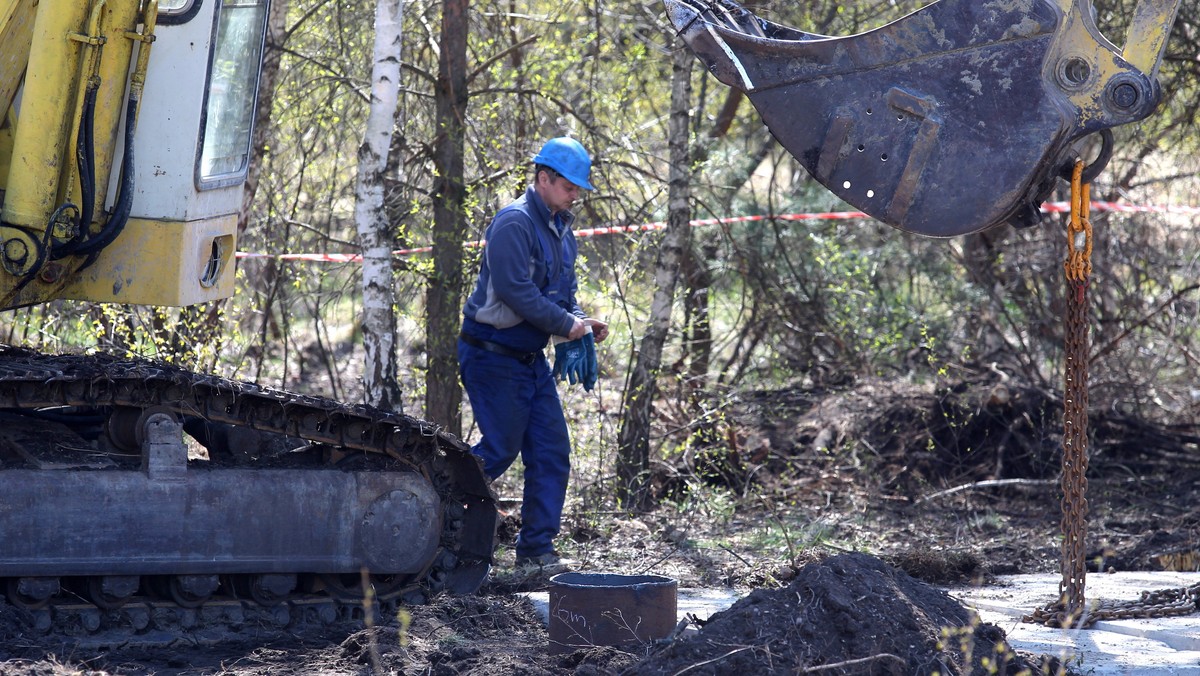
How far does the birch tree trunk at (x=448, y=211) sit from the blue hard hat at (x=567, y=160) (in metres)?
1.63

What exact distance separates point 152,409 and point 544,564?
6.97 feet

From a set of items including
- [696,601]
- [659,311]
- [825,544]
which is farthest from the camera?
[659,311]

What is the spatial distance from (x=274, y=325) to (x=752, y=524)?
13.2 ft

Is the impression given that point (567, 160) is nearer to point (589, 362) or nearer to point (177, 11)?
point (589, 362)

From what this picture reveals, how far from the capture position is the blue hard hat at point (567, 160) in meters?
6.30

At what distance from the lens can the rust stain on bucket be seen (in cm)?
448

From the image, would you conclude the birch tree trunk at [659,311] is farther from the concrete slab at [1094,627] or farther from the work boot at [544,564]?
the concrete slab at [1094,627]

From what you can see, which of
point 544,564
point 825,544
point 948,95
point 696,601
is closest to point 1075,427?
point 948,95

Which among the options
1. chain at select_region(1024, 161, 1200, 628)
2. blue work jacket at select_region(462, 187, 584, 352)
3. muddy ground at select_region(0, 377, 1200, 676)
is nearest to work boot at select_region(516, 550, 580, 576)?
muddy ground at select_region(0, 377, 1200, 676)

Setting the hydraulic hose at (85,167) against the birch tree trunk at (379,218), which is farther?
the birch tree trunk at (379,218)

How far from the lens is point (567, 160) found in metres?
6.32

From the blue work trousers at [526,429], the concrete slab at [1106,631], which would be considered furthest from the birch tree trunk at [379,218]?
the concrete slab at [1106,631]

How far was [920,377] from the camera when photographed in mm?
9859

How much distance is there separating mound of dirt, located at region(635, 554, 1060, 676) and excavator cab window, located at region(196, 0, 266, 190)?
291cm
